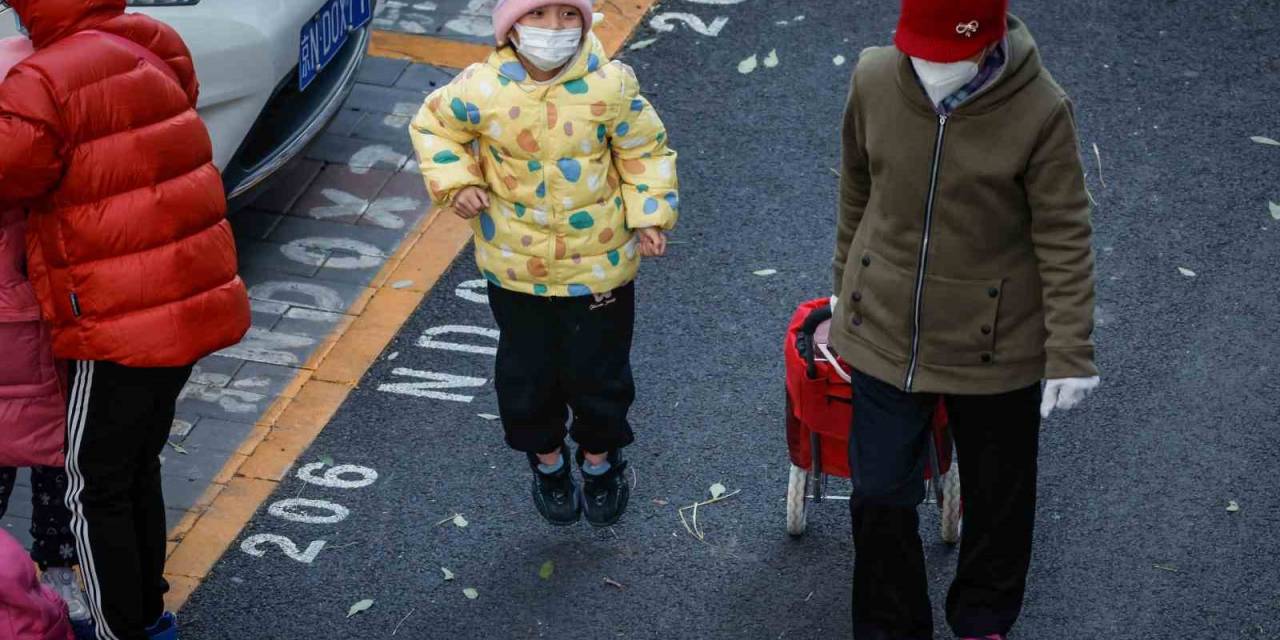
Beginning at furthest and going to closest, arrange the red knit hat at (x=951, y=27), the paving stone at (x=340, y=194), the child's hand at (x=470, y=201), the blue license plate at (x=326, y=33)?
the paving stone at (x=340, y=194), the blue license plate at (x=326, y=33), the child's hand at (x=470, y=201), the red knit hat at (x=951, y=27)

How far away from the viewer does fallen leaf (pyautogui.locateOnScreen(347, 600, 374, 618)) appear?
4.75 meters

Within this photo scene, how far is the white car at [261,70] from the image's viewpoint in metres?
5.92

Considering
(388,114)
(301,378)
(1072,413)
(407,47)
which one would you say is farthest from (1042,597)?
(407,47)

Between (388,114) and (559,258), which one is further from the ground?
(559,258)

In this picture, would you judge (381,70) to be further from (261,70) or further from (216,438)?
(216,438)

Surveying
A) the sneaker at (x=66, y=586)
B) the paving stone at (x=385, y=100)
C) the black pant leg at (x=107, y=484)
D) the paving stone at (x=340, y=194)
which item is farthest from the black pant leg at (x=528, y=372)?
the paving stone at (x=385, y=100)

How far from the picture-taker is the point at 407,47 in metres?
8.15

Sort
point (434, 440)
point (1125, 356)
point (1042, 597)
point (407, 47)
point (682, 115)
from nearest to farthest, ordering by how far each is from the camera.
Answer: point (1042, 597) → point (434, 440) → point (1125, 356) → point (682, 115) → point (407, 47)

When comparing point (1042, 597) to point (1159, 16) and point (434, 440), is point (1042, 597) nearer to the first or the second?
point (434, 440)

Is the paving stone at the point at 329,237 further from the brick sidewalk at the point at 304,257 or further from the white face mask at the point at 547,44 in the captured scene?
the white face mask at the point at 547,44

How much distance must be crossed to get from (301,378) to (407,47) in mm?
2709

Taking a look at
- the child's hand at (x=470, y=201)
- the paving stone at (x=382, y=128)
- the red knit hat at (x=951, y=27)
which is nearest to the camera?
the red knit hat at (x=951, y=27)

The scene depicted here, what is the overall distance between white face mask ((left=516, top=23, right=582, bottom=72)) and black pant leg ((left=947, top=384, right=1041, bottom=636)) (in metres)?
1.29

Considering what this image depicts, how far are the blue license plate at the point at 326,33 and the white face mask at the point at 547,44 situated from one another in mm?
2184
